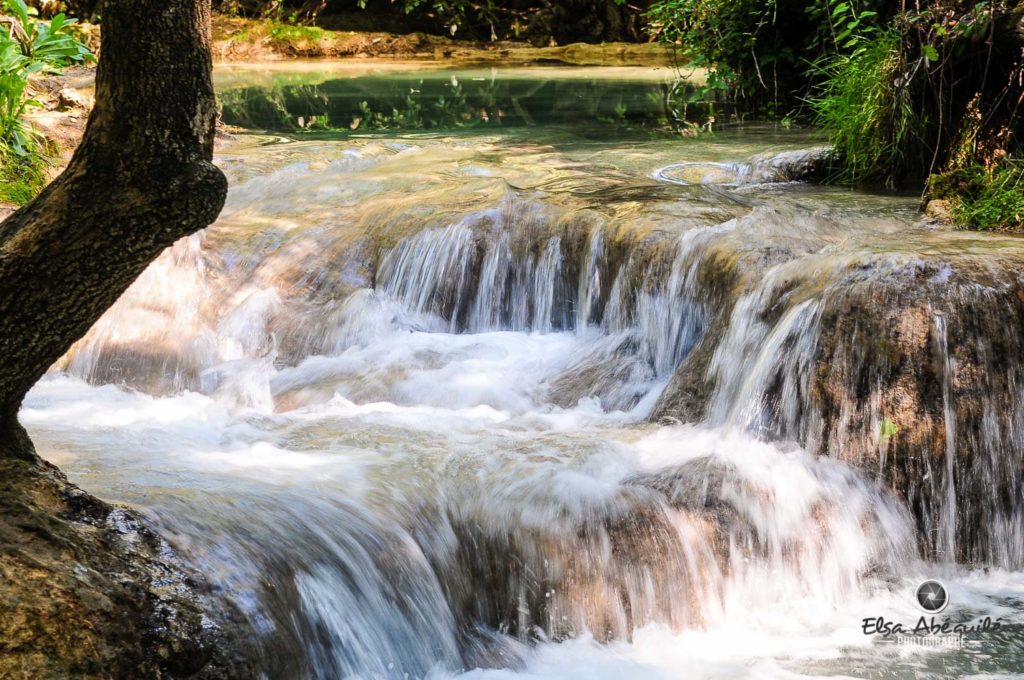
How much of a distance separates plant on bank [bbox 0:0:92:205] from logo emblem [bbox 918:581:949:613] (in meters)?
5.18

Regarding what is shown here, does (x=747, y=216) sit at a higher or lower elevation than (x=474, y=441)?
higher

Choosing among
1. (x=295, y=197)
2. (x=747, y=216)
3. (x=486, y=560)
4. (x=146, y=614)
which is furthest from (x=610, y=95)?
(x=146, y=614)

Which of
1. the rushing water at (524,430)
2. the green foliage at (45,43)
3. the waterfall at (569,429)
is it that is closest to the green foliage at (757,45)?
the rushing water at (524,430)

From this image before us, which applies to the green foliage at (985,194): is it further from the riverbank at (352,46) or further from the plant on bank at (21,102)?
the riverbank at (352,46)

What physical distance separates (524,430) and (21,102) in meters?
4.38

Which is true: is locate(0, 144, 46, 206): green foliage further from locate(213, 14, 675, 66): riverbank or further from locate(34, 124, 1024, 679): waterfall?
locate(213, 14, 675, 66): riverbank

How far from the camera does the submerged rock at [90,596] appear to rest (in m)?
2.27

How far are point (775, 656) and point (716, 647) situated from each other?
0.19 metres

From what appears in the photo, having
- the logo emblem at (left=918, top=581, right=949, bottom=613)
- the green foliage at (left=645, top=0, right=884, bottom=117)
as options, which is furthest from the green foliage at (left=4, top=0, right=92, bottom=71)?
the logo emblem at (left=918, top=581, right=949, bottom=613)

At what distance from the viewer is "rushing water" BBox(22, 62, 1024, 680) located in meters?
3.28

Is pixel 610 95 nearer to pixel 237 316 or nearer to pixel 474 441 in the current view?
pixel 237 316

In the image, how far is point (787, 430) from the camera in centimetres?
432

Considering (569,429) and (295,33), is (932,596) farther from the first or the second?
(295,33)

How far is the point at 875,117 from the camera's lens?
6.98 metres
